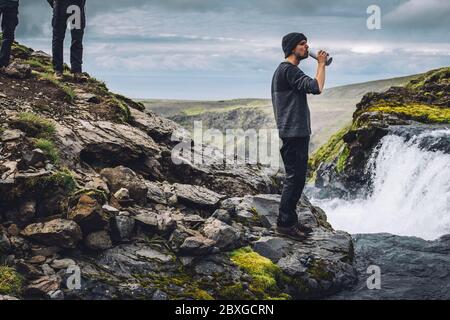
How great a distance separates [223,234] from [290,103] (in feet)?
10.9

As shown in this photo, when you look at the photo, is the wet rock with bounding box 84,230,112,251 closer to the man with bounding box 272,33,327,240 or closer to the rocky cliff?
the man with bounding box 272,33,327,240

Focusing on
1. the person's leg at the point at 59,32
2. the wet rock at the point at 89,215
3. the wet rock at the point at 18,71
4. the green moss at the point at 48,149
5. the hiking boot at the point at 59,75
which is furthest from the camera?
the person's leg at the point at 59,32

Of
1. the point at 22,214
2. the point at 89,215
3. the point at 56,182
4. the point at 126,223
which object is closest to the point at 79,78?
the point at 56,182

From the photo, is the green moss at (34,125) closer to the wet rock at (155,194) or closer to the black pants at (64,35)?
the wet rock at (155,194)

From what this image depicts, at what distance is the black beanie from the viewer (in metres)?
12.1

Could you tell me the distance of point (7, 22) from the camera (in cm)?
1748

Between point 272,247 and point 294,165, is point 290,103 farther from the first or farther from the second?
point 272,247

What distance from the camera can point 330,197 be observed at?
3988 centimetres

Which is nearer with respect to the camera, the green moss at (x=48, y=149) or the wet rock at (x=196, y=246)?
the wet rock at (x=196, y=246)

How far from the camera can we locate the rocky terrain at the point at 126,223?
10.5 metres

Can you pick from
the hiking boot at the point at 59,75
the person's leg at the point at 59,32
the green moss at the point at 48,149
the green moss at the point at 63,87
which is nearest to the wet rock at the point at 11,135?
the green moss at the point at 48,149

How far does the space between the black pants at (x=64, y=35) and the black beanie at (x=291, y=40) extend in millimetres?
Answer: 9260
